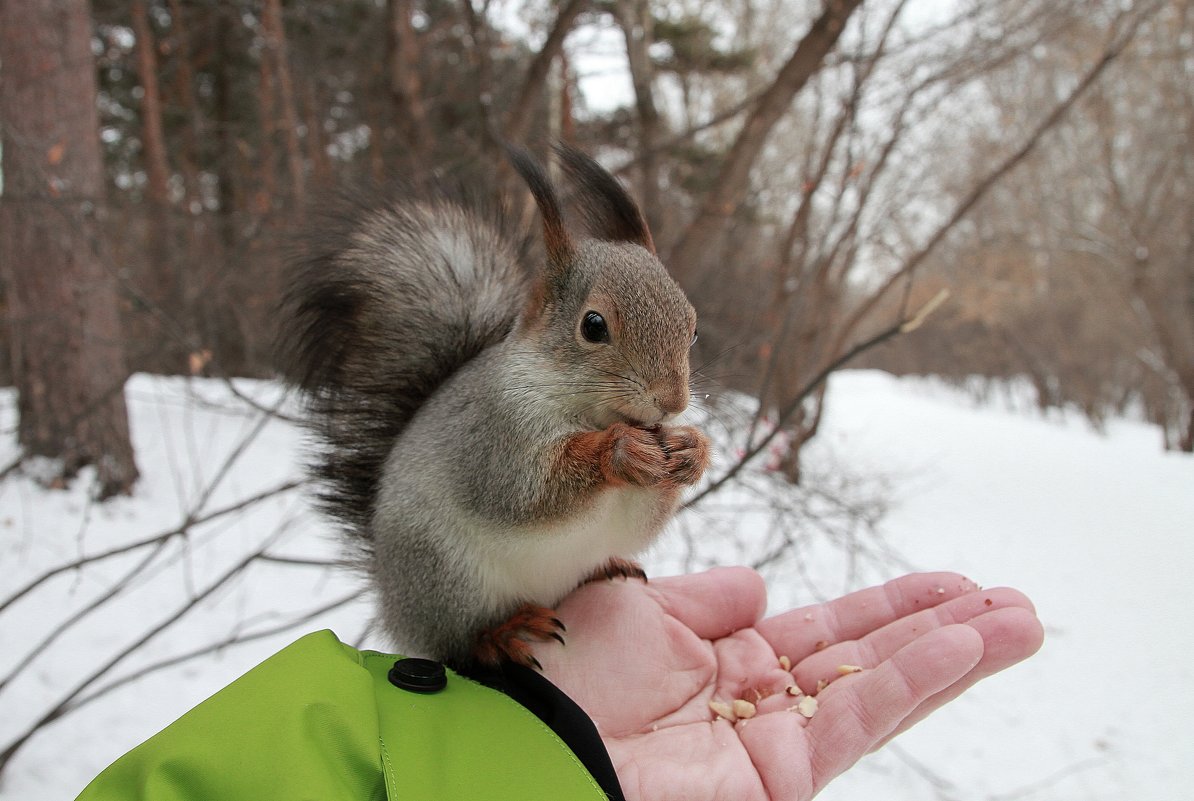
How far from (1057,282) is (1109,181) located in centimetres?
253

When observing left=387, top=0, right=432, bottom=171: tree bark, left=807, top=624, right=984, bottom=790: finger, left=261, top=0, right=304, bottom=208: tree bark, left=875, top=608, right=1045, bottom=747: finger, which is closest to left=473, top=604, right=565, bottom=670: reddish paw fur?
left=807, top=624, right=984, bottom=790: finger

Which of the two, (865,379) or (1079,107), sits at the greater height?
(1079,107)

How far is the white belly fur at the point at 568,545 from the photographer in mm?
1211

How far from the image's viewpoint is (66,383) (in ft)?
12.9

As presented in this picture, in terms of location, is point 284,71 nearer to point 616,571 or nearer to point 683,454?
point 616,571

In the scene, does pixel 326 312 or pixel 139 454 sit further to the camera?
pixel 139 454

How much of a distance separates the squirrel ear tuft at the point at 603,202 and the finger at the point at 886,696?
79 cm

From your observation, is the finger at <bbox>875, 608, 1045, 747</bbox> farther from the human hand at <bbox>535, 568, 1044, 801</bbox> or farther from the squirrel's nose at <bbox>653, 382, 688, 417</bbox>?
the squirrel's nose at <bbox>653, 382, 688, 417</bbox>

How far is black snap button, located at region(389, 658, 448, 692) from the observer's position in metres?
1.08

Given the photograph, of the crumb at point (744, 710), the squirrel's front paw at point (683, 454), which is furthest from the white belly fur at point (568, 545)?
the crumb at point (744, 710)

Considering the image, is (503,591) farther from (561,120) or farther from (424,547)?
(561,120)

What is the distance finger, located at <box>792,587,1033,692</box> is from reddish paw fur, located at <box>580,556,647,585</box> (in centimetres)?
36

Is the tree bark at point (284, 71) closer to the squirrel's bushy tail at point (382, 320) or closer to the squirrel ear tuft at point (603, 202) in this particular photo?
the squirrel's bushy tail at point (382, 320)

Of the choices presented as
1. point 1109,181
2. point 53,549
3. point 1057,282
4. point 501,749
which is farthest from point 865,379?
point 501,749
